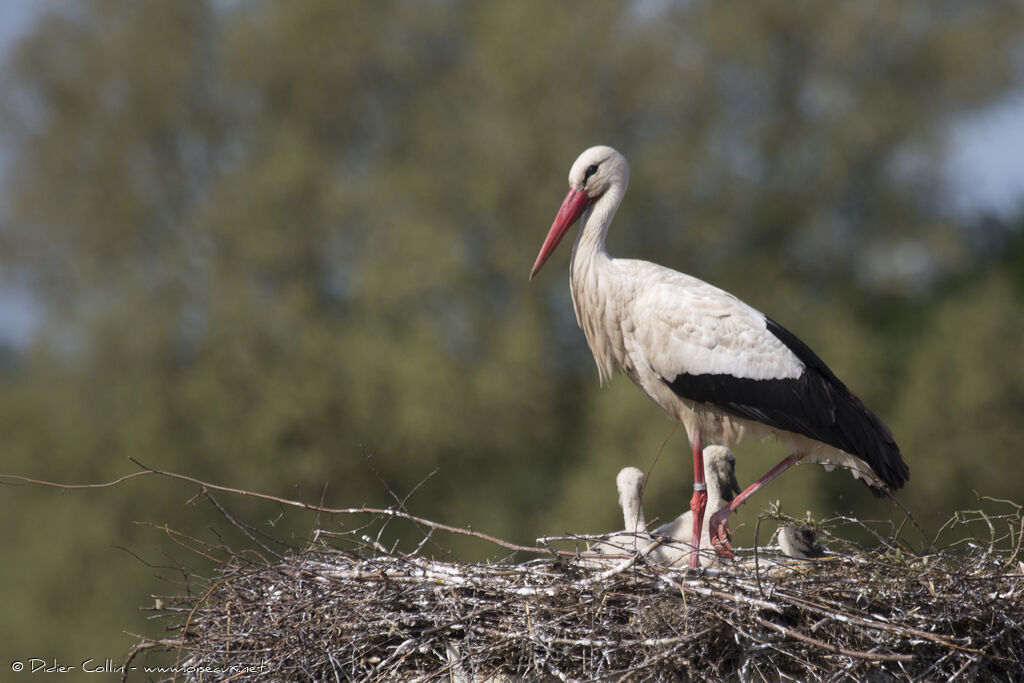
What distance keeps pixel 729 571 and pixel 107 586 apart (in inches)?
314

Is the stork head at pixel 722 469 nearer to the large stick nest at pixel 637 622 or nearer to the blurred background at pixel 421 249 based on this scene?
the large stick nest at pixel 637 622

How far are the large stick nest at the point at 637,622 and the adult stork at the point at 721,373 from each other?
643 mm

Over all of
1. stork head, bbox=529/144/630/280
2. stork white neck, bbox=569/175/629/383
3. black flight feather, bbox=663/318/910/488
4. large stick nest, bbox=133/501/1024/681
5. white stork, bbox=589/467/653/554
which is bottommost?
large stick nest, bbox=133/501/1024/681

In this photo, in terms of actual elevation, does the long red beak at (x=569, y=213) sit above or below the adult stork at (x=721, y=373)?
above

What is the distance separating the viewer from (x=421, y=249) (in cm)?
1028

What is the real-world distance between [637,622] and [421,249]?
7.19 metres

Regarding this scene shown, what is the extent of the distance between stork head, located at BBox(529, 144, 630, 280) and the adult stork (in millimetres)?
172

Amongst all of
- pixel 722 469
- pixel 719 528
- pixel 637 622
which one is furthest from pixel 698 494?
pixel 637 622

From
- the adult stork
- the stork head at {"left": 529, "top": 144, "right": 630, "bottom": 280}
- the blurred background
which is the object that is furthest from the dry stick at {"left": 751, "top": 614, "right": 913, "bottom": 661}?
the blurred background

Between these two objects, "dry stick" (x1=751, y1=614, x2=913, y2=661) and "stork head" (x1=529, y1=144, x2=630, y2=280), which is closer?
"dry stick" (x1=751, y1=614, x2=913, y2=661)

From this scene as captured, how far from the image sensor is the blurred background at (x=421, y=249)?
10375mm

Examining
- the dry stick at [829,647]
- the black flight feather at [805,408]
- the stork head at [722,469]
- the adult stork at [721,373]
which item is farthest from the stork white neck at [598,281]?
the dry stick at [829,647]

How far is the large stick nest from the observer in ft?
10.7

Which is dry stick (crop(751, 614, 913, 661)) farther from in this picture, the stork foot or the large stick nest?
the stork foot
